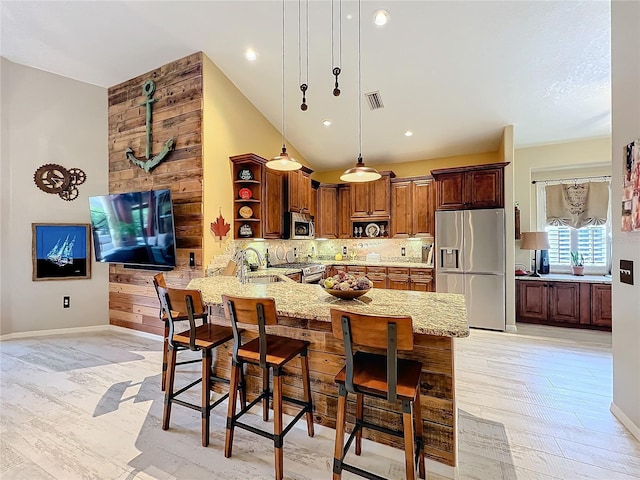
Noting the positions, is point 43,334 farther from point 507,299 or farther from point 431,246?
point 507,299

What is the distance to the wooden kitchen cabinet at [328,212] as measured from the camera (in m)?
6.25

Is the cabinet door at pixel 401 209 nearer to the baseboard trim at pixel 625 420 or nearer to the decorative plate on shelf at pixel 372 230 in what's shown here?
the decorative plate on shelf at pixel 372 230

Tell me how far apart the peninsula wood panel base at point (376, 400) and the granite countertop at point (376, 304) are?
0.60 feet

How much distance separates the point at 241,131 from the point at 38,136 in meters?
2.98

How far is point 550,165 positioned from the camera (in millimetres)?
5289

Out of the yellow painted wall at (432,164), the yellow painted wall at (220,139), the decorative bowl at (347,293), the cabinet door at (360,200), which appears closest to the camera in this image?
the decorative bowl at (347,293)

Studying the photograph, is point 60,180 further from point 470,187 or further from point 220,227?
point 470,187

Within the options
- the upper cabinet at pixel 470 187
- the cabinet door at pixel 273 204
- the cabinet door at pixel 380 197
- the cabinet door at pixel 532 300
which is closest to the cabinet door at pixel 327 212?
the cabinet door at pixel 380 197

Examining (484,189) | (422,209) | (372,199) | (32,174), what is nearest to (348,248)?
(372,199)

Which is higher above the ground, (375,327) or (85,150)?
(85,150)

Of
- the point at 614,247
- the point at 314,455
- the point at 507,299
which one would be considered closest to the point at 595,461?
the point at 614,247

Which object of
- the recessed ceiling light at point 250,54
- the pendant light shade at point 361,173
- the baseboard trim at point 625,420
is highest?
the recessed ceiling light at point 250,54

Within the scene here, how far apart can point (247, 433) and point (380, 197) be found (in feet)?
15.2

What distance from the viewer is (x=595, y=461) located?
76.0 inches
